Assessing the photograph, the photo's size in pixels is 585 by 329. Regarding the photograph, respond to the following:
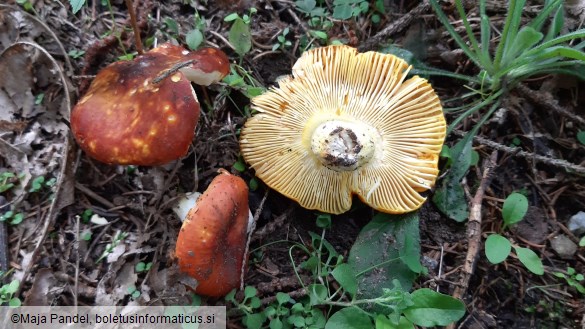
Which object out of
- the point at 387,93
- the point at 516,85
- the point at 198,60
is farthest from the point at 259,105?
the point at 516,85

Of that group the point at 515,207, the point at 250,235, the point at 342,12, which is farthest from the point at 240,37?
the point at 515,207

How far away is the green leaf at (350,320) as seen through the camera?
2027 mm

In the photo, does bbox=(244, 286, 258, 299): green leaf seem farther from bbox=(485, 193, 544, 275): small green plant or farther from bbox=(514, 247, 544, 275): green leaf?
bbox=(514, 247, 544, 275): green leaf

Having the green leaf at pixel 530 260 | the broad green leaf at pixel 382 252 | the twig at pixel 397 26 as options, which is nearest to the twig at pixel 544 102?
the twig at pixel 397 26

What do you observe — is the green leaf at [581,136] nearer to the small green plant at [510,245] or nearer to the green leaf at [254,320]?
the small green plant at [510,245]

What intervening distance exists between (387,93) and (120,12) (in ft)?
5.42

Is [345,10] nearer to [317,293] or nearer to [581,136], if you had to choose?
[581,136]

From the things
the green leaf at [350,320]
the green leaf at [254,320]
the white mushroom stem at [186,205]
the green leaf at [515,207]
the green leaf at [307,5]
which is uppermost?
the green leaf at [307,5]

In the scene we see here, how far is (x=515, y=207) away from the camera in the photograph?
2242 mm

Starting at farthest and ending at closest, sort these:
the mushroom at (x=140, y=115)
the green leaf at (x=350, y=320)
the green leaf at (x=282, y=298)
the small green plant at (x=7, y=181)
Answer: the small green plant at (x=7, y=181) → the green leaf at (x=282, y=298) → the green leaf at (x=350, y=320) → the mushroom at (x=140, y=115)

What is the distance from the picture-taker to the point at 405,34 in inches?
105

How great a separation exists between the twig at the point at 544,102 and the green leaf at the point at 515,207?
563mm

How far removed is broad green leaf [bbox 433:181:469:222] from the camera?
2395mm

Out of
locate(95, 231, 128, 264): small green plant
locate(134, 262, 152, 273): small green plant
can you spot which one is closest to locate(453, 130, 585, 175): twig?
locate(134, 262, 152, 273): small green plant
